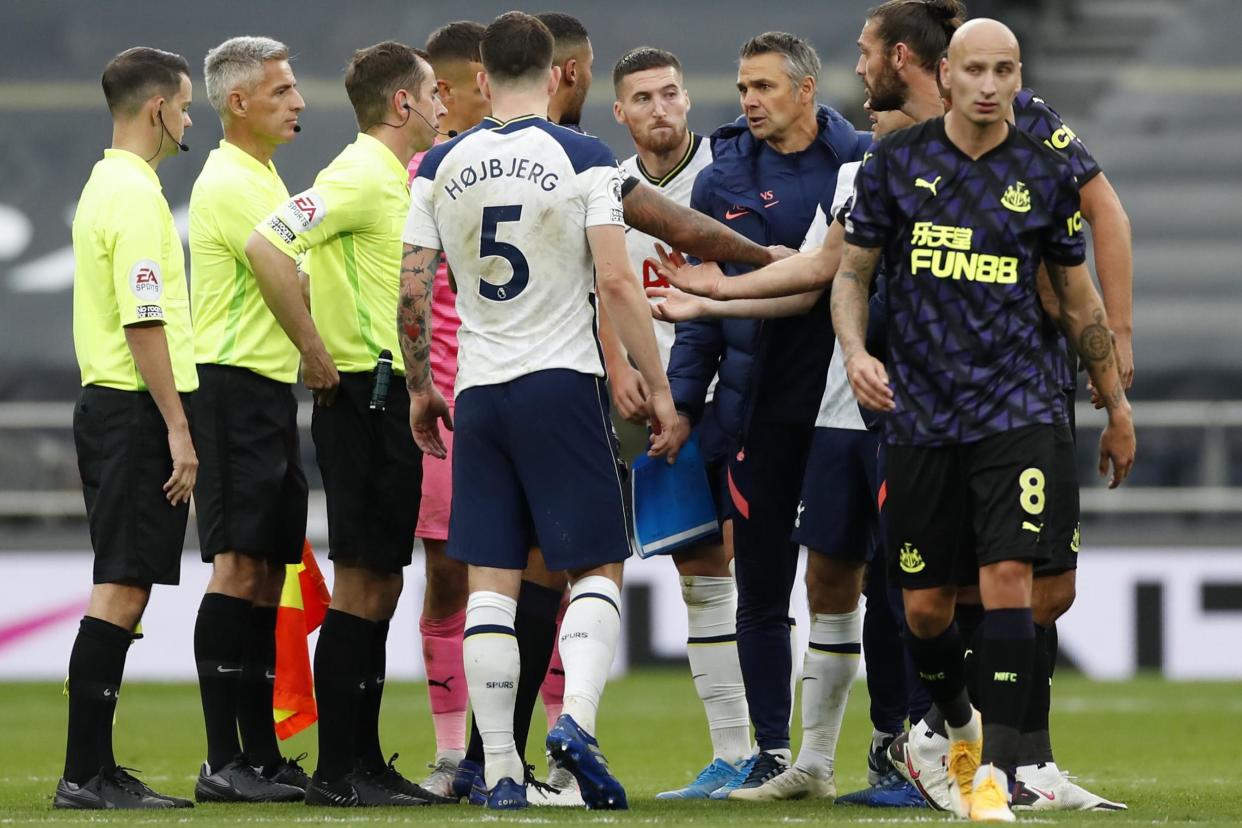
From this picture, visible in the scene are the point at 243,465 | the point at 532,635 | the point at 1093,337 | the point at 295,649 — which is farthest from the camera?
the point at 295,649

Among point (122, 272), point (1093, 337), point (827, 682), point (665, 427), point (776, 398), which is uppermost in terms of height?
point (122, 272)

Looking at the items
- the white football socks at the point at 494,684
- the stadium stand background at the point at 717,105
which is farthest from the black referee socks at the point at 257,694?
the stadium stand background at the point at 717,105

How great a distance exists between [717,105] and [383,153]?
1416cm

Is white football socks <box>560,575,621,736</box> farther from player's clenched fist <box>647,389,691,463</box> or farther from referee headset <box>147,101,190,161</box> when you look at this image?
referee headset <box>147,101,190,161</box>

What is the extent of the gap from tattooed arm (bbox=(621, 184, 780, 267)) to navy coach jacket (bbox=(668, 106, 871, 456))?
0.35 meters

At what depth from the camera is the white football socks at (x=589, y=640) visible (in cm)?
524

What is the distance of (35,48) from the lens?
68.2ft

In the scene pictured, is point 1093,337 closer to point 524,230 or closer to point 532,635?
point 524,230

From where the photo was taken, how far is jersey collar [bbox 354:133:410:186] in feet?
20.0

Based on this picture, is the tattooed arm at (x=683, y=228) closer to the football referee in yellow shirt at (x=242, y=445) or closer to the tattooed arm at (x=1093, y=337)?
the tattooed arm at (x=1093, y=337)

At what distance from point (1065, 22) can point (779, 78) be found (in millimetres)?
14687

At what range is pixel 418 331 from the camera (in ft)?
18.2

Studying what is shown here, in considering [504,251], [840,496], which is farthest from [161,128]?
[840,496]

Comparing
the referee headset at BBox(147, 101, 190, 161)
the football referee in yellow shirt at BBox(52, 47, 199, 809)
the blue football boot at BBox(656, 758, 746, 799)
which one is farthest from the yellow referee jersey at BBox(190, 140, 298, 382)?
the blue football boot at BBox(656, 758, 746, 799)
